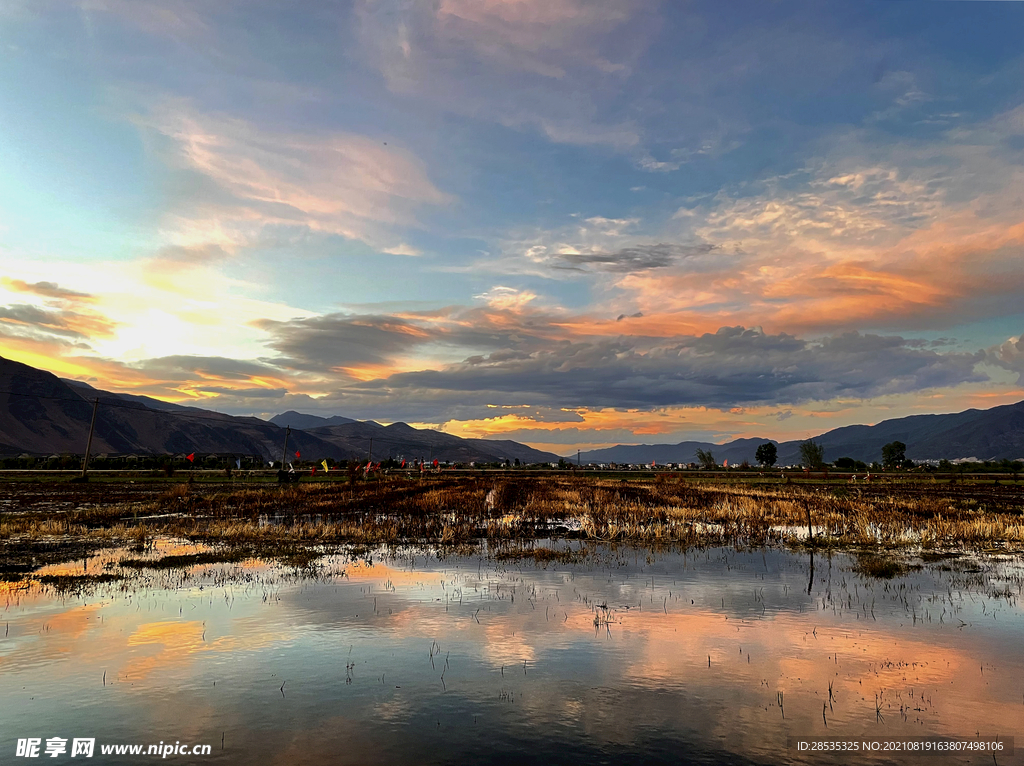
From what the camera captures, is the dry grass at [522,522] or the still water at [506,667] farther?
the dry grass at [522,522]

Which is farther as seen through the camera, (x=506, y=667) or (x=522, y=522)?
(x=522, y=522)

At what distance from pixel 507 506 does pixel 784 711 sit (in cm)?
3786

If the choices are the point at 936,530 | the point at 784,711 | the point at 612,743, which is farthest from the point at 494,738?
the point at 936,530

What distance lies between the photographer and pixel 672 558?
2481 centimetres

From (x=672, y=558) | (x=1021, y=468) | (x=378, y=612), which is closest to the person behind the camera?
(x=378, y=612)

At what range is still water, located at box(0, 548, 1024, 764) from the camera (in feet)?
29.8

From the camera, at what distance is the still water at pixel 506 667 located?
9.09 meters

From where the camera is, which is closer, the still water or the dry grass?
the still water

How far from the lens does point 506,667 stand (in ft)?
39.3

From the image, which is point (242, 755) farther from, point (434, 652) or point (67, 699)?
point (434, 652)

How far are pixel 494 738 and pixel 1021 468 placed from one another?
16471 centimetres

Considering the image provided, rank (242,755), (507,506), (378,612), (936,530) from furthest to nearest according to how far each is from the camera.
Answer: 1. (507,506)
2. (936,530)
3. (378,612)
4. (242,755)

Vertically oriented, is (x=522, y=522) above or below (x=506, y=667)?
below

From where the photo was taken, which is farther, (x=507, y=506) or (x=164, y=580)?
(x=507, y=506)
